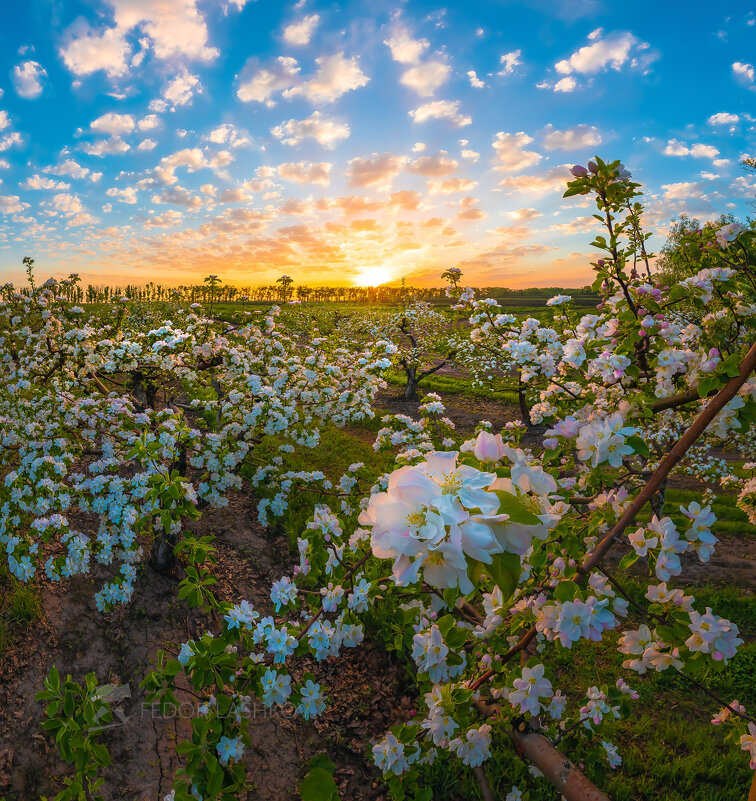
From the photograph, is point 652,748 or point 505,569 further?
point 652,748

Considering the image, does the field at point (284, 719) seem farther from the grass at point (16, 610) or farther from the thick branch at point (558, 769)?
the thick branch at point (558, 769)

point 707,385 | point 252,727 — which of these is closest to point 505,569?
point 707,385

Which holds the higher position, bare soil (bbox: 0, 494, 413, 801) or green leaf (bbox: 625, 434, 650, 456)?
green leaf (bbox: 625, 434, 650, 456)

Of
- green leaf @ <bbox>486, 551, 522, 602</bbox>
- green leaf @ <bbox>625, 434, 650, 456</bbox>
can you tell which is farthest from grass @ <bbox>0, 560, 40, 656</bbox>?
green leaf @ <bbox>625, 434, 650, 456</bbox>

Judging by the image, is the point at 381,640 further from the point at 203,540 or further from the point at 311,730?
the point at 203,540

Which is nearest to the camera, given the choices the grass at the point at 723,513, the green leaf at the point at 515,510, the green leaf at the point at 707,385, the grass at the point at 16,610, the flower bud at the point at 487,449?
the green leaf at the point at 515,510

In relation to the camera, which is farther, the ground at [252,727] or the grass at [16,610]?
the grass at [16,610]

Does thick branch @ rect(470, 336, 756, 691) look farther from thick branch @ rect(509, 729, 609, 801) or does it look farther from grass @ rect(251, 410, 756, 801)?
grass @ rect(251, 410, 756, 801)

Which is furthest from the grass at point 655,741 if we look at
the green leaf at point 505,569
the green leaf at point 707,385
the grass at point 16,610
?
the grass at point 16,610

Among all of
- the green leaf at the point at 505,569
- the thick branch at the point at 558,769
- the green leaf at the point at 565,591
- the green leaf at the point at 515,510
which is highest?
the green leaf at the point at 515,510

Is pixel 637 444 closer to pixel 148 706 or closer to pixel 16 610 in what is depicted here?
pixel 148 706

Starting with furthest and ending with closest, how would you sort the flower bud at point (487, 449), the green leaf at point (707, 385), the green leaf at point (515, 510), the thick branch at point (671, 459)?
the green leaf at point (707, 385) → the thick branch at point (671, 459) → the flower bud at point (487, 449) → the green leaf at point (515, 510)

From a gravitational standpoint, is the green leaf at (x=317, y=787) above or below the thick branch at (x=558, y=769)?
above

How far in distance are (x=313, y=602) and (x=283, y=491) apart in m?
3.69
